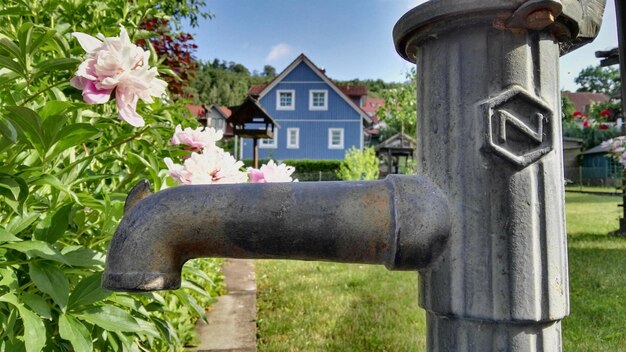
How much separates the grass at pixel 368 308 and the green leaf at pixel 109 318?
1203mm

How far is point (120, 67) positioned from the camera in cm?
82

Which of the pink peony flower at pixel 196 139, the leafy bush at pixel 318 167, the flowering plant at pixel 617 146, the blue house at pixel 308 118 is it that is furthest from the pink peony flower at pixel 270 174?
the blue house at pixel 308 118

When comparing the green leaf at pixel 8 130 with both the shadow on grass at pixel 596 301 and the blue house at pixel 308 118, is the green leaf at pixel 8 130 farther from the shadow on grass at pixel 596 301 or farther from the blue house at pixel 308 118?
the blue house at pixel 308 118

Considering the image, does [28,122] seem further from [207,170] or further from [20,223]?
[207,170]

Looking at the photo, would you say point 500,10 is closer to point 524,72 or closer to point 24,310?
point 524,72

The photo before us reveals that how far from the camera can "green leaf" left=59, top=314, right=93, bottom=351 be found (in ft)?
2.65

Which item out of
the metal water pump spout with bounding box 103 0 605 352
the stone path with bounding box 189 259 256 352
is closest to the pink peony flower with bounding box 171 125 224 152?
the metal water pump spout with bounding box 103 0 605 352

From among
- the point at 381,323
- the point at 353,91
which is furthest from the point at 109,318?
the point at 353,91

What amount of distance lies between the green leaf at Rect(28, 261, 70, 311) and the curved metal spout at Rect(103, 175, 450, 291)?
39 cm

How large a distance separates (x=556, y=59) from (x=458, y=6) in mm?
148

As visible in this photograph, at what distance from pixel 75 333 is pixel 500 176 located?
0.78m

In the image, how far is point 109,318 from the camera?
91cm

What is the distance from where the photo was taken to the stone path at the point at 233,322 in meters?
1.93

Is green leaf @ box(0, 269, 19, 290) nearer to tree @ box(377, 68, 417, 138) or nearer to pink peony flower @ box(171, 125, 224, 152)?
pink peony flower @ box(171, 125, 224, 152)
